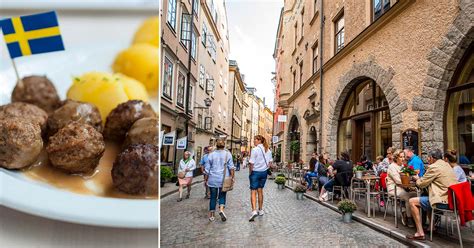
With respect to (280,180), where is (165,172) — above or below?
above

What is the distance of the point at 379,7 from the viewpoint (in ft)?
18.1

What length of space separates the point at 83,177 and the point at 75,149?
0.37 feet

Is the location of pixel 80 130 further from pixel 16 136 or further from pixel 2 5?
pixel 2 5

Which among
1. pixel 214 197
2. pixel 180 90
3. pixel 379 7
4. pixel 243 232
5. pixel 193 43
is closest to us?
pixel 180 90

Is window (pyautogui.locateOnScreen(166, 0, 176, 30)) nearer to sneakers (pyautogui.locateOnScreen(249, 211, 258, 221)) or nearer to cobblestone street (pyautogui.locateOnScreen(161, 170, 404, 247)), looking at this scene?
cobblestone street (pyautogui.locateOnScreen(161, 170, 404, 247))

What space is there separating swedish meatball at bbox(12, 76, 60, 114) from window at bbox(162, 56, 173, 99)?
1.55 feet

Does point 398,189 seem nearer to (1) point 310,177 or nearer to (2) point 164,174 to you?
(2) point 164,174

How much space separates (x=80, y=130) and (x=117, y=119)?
0.48ft

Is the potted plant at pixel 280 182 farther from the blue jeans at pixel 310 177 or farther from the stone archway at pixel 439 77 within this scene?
the stone archway at pixel 439 77

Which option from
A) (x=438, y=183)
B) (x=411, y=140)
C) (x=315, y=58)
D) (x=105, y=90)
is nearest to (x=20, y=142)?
(x=105, y=90)

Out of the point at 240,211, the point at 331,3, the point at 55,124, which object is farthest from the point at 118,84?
the point at 331,3

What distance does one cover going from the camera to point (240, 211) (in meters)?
2.71

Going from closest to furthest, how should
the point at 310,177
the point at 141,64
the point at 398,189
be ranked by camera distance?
the point at 141,64
the point at 398,189
the point at 310,177

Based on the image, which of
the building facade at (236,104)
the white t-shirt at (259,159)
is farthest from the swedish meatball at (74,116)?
the white t-shirt at (259,159)
